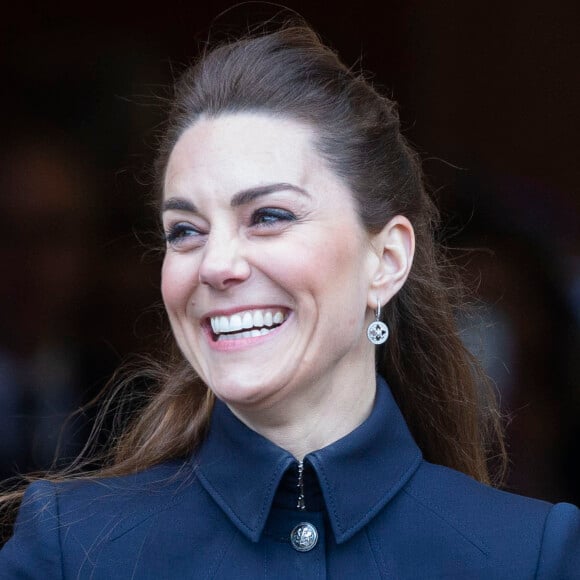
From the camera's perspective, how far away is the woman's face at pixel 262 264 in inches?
76.7

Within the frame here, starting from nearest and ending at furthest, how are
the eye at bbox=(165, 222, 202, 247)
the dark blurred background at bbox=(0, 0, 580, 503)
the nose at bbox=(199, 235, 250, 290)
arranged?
the nose at bbox=(199, 235, 250, 290)
the eye at bbox=(165, 222, 202, 247)
the dark blurred background at bbox=(0, 0, 580, 503)

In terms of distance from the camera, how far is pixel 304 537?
1960 millimetres

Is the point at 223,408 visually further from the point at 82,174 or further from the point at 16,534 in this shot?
the point at 82,174

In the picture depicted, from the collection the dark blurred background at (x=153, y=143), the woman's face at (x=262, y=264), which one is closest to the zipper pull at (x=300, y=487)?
the woman's face at (x=262, y=264)

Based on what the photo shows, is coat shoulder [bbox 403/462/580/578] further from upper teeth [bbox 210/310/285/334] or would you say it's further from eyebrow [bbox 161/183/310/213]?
eyebrow [bbox 161/183/310/213]

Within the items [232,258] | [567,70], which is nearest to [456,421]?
[232,258]

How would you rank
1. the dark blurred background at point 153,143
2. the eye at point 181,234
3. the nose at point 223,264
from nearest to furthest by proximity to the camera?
the nose at point 223,264 < the eye at point 181,234 < the dark blurred background at point 153,143

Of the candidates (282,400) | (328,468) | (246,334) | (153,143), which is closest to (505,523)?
(328,468)

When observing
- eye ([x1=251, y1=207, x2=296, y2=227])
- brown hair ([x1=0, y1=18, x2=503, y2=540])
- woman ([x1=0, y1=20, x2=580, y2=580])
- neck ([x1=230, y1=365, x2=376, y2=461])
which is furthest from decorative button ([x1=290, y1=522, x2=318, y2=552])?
eye ([x1=251, y1=207, x2=296, y2=227])

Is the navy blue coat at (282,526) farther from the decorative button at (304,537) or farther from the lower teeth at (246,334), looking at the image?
the lower teeth at (246,334)

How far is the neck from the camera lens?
6.63 ft

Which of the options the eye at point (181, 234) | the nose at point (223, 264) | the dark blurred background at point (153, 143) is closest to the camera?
the nose at point (223, 264)

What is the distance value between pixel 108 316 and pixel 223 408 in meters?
3.18

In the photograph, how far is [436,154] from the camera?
5.33 metres
